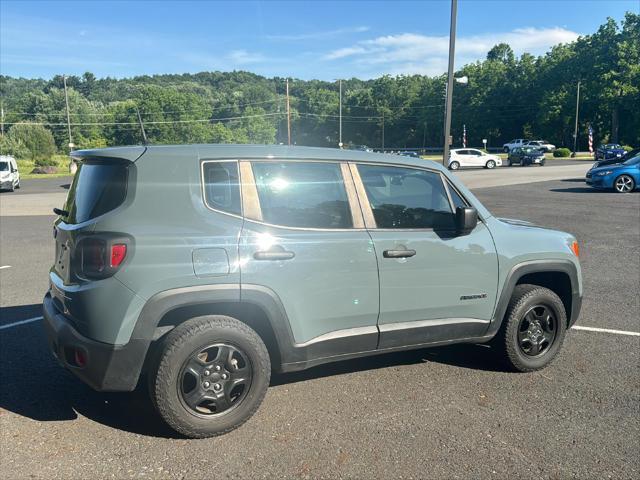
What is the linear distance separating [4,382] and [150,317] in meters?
1.91

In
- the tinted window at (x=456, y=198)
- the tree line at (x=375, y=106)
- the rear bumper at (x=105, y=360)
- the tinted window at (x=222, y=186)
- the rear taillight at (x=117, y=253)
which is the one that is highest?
the tree line at (x=375, y=106)

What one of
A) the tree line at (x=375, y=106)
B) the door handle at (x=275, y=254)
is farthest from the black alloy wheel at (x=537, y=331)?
the tree line at (x=375, y=106)

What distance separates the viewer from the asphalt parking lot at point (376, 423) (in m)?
2.99

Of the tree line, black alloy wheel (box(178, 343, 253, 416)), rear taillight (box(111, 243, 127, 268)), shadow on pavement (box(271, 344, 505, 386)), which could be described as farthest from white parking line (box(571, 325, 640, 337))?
the tree line

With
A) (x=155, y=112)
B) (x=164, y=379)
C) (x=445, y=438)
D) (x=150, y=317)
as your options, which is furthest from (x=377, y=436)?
(x=155, y=112)

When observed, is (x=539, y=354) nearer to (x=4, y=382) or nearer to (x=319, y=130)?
(x=4, y=382)

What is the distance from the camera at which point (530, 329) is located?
4.30 metres

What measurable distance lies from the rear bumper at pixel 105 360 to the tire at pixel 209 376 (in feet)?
0.41

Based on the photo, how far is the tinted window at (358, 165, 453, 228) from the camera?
378 centimetres

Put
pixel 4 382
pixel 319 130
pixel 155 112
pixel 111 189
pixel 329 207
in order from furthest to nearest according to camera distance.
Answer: pixel 319 130 → pixel 155 112 → pixel 4 382 → pixel 329 207 → pixel 111 189

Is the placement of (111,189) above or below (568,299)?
above

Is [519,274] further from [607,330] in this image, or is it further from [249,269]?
[249,269]

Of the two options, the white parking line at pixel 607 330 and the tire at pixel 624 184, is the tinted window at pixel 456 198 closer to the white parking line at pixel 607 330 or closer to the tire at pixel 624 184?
the white parking line at pixel 607 330

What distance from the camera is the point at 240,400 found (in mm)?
3352
